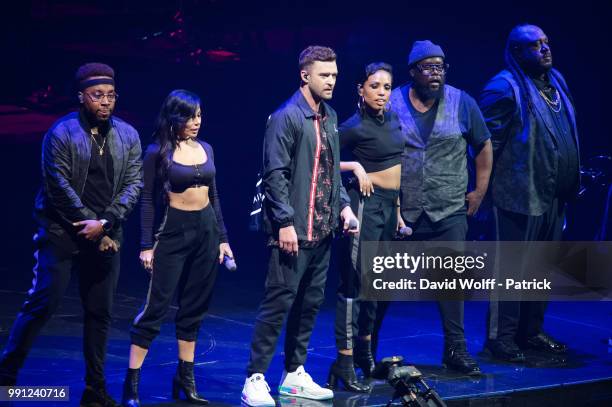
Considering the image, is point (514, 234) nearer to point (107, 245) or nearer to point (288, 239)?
point (288, 239)

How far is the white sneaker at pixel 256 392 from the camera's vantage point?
5047mm

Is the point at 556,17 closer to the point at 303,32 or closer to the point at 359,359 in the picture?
the point at 303,32

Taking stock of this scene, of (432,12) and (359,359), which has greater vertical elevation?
(432,12)

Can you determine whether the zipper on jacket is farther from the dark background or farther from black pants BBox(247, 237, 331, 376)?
the dark background

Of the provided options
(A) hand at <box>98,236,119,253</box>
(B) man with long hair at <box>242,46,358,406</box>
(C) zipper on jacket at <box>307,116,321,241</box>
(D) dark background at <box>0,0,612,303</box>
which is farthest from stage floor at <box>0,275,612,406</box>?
(D) dark background at <box>0,0,612,303</box>

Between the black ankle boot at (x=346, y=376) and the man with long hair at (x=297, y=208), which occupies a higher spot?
the man with long hair at (x=297, y=208)

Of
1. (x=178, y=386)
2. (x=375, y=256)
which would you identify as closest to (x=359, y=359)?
(x=375, y=256)

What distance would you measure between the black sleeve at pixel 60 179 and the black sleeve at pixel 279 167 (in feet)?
3.09

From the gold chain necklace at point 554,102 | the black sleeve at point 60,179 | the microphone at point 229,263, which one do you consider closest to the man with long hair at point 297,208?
the microphone at point 229,263

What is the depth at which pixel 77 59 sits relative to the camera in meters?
10.1

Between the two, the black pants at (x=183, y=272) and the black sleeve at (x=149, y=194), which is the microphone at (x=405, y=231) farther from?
Result: the black sleeve at (x=149, y=194)

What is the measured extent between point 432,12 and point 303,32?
149 cm

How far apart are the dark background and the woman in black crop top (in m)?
3.83

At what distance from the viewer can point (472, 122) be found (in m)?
6.04
